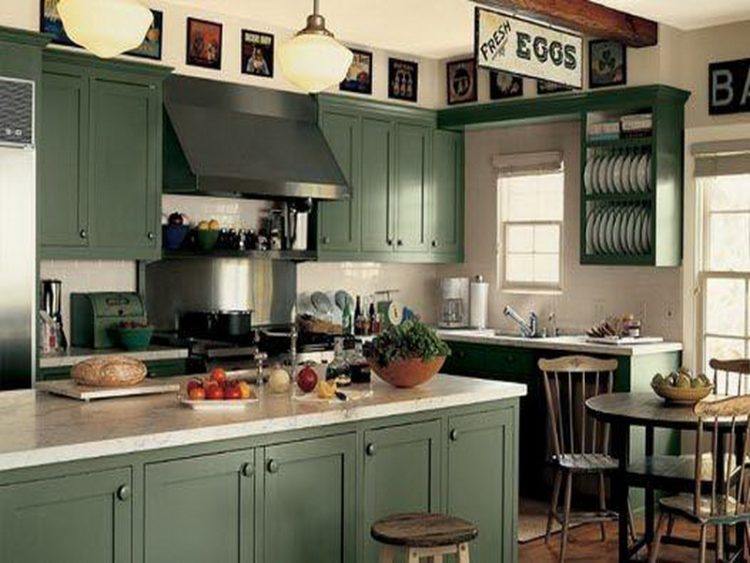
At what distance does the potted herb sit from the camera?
14.5 feet

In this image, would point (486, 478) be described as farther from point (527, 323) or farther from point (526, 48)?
point (527, 323)

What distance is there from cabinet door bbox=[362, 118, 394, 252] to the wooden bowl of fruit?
2.93 meters

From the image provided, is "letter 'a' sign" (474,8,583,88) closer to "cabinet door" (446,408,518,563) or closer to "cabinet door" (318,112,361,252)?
"cabinet door" (446,408,518,563)

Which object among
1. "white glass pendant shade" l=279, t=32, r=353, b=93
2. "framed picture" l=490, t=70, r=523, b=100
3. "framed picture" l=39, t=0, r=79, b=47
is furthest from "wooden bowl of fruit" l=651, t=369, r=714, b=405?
"framed picture" l=39, t=0, r=79, b=47

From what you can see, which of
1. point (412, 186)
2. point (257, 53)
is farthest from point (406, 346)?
point (412, 186)

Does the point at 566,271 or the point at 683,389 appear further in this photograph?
the point at 566,271

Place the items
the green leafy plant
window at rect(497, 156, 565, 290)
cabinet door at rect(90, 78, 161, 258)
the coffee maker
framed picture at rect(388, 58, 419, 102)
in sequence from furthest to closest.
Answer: the coffee maker, framed picture at rect(388, 58, 419, 102), window at rect(497, 156, 565, 290), cabinet door at rect(90, 78, 161, 258), the green leafy plant

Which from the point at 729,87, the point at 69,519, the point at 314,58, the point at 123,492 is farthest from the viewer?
the point at 729,87

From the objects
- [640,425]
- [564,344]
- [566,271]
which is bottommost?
[640,425]

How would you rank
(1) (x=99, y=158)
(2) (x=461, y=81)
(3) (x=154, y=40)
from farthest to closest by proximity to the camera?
(2) (x=461, y=81) < (3) (x=154, y=40) < (1) (x=99, y=158)

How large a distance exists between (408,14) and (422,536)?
3.99m

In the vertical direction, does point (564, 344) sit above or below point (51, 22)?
below

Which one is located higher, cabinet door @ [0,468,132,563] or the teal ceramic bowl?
the teal ceramic bowl

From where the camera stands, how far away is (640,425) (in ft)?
15.8
